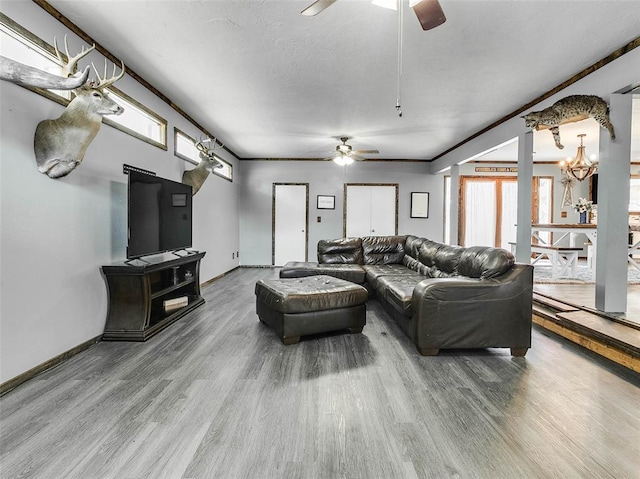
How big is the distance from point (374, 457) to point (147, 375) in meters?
1.66

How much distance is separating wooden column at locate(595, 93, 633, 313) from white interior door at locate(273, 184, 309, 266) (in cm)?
566

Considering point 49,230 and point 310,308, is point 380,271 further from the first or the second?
point 49,230

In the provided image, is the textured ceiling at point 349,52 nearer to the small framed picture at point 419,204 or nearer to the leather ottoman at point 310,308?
the leather ottoman at point 310,308

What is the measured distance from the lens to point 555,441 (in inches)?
62.2

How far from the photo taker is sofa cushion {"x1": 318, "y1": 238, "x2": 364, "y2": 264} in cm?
516

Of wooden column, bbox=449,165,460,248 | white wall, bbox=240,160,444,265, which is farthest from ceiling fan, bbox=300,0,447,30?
white wall, bbox=240,160,444,265

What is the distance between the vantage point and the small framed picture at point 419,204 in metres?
7.91

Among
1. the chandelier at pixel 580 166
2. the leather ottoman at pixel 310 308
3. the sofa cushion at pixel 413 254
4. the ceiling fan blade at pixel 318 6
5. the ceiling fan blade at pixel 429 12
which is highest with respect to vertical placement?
the ceiling fan blade at pixel 318 6

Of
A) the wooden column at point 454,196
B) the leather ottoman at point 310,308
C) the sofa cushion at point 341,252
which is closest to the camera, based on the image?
the leather ottoman at point 310,308

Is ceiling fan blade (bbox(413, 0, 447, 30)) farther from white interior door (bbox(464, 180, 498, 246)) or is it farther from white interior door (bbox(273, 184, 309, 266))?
white interior door (bbox(464, 180, 498, 246))

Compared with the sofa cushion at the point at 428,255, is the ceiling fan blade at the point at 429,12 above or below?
above

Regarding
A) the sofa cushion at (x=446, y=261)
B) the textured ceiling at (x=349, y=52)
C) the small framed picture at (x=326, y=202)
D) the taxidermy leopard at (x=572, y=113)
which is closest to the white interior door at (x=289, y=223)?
the small framed picture at (x=326, y=202)

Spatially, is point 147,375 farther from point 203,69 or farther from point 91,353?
point 203,69

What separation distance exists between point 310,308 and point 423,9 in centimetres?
228
